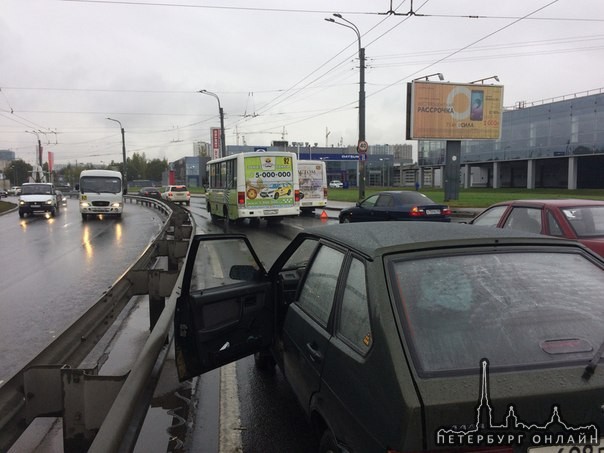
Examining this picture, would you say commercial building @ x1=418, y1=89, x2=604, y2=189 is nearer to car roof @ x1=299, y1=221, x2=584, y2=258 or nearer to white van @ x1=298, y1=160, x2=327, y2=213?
white van @ x1=298, y1=160, x2=327, y2=213

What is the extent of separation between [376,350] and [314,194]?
23292 mm

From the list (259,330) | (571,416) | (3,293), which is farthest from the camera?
(3,293)

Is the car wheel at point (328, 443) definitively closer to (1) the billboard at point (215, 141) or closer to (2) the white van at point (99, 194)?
(2) the white van at point (99, 194)

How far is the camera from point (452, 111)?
116 ft

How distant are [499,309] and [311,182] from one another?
914 inches

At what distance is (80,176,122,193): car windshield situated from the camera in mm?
24703

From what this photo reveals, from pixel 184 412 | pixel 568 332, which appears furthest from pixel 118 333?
pixel 568 332

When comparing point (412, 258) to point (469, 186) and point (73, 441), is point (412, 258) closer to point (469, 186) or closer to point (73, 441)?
point (73, 441)

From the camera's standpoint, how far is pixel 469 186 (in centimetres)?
7531

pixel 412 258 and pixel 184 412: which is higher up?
pixel 412 258

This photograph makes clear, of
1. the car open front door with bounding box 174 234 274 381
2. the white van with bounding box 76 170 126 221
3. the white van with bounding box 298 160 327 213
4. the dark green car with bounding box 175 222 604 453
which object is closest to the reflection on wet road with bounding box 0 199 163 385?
the car open front door with bounding box 174 234 274 381

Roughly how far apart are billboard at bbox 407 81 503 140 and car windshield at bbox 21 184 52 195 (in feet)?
79.1

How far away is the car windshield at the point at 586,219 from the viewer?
6.00 metres

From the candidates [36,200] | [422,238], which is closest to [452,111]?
[36,200]
